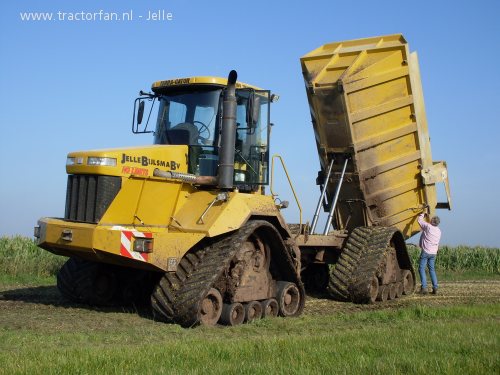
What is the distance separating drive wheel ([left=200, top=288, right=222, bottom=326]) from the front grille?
1.73 meters

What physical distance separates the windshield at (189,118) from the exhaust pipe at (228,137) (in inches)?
16.6

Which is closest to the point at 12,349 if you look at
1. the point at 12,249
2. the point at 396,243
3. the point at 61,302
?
the point at 61,302

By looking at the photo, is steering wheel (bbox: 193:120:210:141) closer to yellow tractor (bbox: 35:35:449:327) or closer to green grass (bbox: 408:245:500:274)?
yellow tractor (bbox: 35:35:449:327)

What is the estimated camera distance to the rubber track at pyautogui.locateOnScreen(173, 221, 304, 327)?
8.37 meters

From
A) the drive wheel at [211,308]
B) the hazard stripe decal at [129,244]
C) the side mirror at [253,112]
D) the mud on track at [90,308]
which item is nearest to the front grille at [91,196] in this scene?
the hazard stripe decal at [129,244]

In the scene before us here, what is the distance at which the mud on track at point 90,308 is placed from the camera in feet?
28.7

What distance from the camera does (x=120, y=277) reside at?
10.5 metres

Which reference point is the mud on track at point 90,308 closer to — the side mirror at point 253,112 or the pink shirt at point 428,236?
the pink shirt at point 428,236

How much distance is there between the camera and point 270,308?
32.9 feet

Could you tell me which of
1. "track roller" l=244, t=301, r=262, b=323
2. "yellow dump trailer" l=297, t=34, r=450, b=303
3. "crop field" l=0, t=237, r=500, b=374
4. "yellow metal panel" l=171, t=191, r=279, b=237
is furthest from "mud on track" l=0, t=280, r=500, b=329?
"yellow metal panel" l=171, t=191, r=279, b=237

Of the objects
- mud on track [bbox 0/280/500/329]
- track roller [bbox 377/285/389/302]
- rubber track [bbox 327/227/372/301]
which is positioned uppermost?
rubber track [bbox 327/227/372/301]

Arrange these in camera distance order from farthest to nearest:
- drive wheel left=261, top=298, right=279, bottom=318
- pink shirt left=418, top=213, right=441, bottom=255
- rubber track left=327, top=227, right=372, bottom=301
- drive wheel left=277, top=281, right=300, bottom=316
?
Result: 1. pink shirt left=418, top=213, right=441, bottom=255
2. rubber track left=327, top=227, right=372, bottom=301
3. drive wheel left=277, top=281, right=300, bottom=316
4. drive wheel left=261, top=298, right=279, bottom=318

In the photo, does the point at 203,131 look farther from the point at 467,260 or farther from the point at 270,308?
the point at 467,260

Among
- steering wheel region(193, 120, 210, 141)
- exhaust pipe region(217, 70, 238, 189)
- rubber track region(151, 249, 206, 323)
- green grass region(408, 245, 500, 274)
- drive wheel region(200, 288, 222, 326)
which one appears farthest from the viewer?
green grass region(408, 245, 500, 274)
